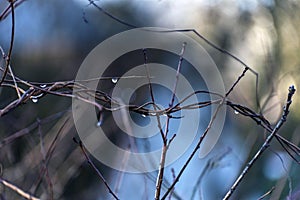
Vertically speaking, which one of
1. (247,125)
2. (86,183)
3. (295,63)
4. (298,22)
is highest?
(298,22)

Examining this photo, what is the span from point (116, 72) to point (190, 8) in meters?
0.76

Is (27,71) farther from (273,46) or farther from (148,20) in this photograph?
(273,46)

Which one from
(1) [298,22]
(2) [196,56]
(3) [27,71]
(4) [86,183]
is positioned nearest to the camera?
(4) [86,183]

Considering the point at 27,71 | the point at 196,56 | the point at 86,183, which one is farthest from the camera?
the point at 196,56

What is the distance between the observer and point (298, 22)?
3.59 m

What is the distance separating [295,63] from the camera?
3.68 meters

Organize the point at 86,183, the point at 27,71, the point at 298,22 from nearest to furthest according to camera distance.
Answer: the point at 86,183, the point at 298,22, the point at 27,71

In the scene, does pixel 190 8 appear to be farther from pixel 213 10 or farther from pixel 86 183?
pixel 86 183

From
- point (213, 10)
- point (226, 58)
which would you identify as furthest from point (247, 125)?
point (213, 10)

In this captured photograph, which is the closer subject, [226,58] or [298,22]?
[298,22]

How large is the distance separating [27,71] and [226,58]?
171cm

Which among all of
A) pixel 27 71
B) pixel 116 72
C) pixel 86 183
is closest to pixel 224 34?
pixel 116 72

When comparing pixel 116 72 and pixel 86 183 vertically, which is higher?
pixel 116 72

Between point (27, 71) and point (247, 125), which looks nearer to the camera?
point (27, 71)
